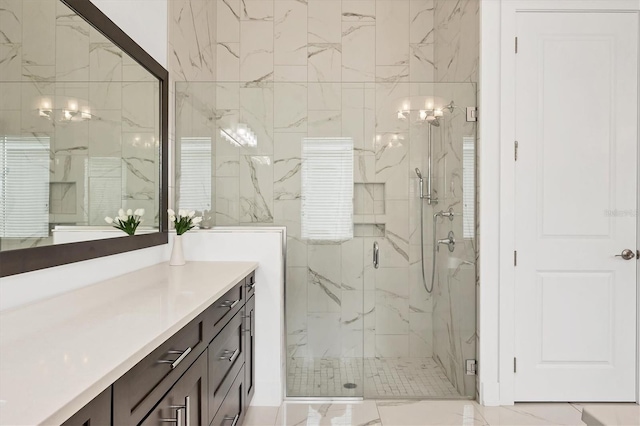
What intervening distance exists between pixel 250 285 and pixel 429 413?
1306 mm

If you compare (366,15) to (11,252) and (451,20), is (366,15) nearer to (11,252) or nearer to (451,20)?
(451,20)

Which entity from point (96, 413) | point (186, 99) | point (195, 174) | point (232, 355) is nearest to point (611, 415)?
point (96, 413)

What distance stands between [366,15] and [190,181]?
84.8 inches

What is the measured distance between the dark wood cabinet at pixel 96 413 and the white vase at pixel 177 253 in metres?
1.57

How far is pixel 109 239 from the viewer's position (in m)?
1.92

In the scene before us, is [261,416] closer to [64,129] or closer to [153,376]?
[153,376]

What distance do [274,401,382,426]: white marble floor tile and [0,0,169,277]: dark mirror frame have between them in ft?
4.10

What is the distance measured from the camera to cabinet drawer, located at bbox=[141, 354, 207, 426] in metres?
1.22

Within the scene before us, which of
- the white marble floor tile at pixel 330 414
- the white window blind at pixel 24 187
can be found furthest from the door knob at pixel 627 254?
the white window blind at pixel 24 187

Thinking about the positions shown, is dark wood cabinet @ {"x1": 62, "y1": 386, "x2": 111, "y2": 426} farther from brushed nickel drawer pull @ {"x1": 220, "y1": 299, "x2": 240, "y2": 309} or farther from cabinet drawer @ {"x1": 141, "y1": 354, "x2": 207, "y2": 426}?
brushed nickel drawer pull @ {"x1": 220, "y1": 299, "x2": 240, "y2": 309}

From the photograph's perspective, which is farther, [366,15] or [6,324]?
[366,15]

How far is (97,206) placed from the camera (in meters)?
1.85

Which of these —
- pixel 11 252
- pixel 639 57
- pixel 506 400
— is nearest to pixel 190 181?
pixel 11 252

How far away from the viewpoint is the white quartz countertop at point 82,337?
732 millimetres
